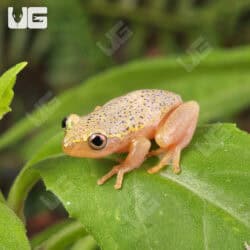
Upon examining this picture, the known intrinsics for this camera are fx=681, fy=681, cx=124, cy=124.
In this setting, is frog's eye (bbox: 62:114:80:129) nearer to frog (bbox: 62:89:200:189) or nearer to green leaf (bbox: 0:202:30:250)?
frog (bbox: 62:89:200:189)

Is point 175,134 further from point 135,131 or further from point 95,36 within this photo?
point 95,36

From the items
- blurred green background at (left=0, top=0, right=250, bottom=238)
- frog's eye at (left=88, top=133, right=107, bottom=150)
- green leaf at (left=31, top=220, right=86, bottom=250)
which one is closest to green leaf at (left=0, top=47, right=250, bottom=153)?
blurred green background at (left=0, top=0, right=250, bottom=238)

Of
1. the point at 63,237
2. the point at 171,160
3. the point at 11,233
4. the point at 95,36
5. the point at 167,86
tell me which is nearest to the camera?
the point at 11,233

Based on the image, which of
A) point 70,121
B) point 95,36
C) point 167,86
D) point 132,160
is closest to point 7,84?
point 70,121

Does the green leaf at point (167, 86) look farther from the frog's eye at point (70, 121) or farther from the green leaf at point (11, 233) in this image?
the green leaf at point (11, 233)

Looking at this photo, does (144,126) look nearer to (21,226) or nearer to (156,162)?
(156,162)

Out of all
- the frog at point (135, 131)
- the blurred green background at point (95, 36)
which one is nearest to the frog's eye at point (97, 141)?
the frog at point (135, 131)
